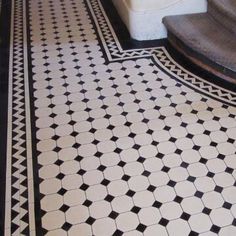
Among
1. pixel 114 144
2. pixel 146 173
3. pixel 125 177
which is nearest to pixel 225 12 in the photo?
pixel 114 144

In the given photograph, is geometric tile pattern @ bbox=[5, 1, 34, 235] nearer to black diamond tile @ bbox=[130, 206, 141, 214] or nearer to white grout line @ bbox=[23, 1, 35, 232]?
white grout line @ bbox=[23, 1, 35, 232]

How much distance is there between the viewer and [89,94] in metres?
4.27

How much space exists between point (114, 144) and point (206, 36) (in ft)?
6.28

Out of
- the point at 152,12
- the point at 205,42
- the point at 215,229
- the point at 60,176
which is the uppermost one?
the point at 152,12

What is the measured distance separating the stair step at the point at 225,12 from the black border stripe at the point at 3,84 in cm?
268

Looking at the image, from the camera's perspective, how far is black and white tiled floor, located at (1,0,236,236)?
9.75 feet

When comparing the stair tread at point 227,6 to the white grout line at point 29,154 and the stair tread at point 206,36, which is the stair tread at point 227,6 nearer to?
the stair tread at point 206,36

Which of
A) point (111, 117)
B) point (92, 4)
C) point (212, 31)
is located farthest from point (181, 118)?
point (92, 4)

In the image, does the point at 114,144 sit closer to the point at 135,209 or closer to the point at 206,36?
the point at 135,209

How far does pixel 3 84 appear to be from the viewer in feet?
14.8

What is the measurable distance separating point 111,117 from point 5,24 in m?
2.83

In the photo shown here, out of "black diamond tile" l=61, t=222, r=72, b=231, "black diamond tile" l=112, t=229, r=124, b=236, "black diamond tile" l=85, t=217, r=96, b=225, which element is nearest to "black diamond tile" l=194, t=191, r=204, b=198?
"black diamond tile" l=112, t=229, r=124, b=236

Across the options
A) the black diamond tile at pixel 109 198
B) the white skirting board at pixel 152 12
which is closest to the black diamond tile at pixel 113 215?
the black diamond tile at pixel 109 198

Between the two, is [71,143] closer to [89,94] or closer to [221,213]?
[89,94]
